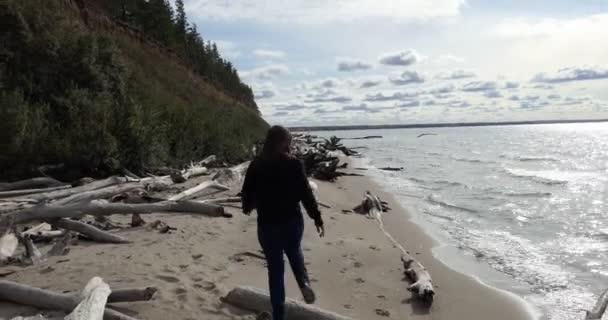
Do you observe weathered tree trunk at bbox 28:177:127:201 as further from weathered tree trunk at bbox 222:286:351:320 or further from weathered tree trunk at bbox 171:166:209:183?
weathered tree trunk at bbox 222:286:351:320

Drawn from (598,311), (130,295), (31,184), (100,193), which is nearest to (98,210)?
(100,193)

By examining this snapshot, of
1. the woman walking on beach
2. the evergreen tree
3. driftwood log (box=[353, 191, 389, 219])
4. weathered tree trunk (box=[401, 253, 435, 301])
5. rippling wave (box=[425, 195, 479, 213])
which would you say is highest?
the evergreen tree

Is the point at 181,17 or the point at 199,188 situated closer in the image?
the point at 199,188

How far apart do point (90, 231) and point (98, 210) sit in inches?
33.2

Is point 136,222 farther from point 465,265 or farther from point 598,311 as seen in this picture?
point 598,311

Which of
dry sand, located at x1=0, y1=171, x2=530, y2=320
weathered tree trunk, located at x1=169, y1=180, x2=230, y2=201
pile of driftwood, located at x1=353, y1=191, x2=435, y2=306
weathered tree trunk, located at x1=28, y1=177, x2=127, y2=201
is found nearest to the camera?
dry sand, located at x1=0, y1=171, x2=530, y2=320

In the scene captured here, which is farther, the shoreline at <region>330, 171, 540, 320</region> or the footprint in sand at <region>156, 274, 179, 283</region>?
the shoreline at <region>330, 171, 540, 320</region>

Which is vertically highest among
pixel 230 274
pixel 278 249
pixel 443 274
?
pixel 278 249

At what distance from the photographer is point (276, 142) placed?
447 centimetres

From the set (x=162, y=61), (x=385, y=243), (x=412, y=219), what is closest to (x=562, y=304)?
(x=385, y=243)

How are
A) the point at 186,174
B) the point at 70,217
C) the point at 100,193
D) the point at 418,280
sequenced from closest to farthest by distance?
the point at 418,280
the point at 70,217
the point at 100,193
the point at 186,174

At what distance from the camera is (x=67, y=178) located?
1395cm

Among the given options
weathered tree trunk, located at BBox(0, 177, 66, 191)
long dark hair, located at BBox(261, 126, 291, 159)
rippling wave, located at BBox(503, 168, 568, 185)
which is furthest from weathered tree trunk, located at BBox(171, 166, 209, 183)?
rippling wave, located at BBox(503, 168, 568, 185)

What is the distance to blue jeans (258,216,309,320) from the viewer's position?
15.0 feet
